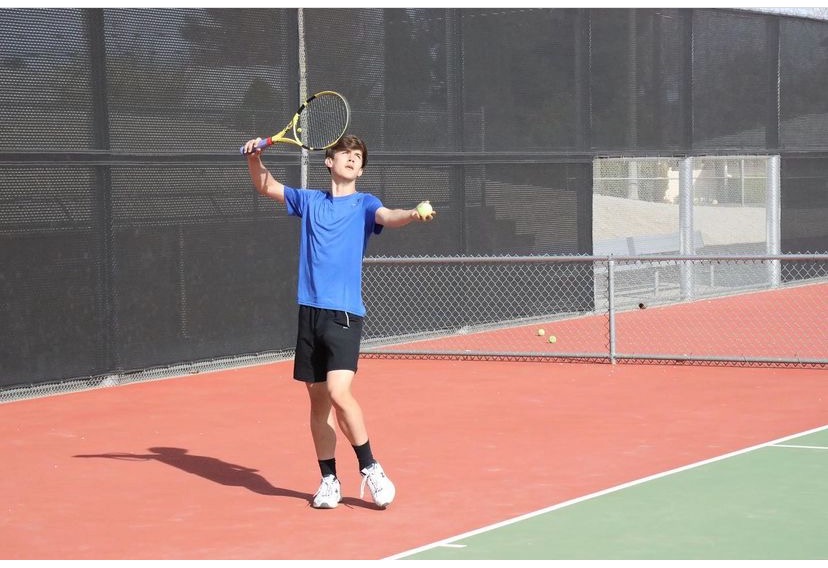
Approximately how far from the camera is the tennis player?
6820mm

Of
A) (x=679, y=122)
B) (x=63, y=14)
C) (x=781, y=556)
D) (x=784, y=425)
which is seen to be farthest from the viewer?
(x=679, y=122)

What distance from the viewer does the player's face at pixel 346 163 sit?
696 centimetres

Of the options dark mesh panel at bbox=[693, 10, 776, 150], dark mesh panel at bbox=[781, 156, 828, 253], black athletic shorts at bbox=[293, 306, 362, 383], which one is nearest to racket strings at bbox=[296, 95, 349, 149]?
black athletic shorts at bbox=[293, 306, 362, 383]

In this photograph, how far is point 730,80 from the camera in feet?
61.9

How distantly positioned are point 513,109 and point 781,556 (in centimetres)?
1050

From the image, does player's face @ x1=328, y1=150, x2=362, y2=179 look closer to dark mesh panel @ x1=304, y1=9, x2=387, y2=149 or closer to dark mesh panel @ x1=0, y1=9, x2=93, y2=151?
dark mesh panel @ x1=0, y1=9, x2=93, y2=151

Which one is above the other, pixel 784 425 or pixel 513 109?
pixel 513 109

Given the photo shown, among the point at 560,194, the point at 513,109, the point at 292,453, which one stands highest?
the point at 513,109

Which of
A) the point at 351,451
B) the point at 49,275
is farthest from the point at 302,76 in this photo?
the point at 351,451

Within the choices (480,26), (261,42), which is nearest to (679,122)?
(480,26)

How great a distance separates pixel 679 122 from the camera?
59.3ft

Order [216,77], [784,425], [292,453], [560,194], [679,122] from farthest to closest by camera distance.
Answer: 1. [679,122]
2. [560,194]
3. [216,77]
4. [784,425]
5. [292,453]

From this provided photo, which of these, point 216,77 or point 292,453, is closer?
point 292,453

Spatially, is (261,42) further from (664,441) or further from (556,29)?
(664,441)
